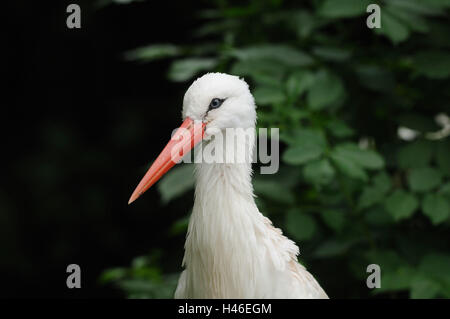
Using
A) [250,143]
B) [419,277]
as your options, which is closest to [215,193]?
[250,143]

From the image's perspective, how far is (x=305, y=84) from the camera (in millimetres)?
2646

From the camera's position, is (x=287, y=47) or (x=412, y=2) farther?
(x=287, y=47)

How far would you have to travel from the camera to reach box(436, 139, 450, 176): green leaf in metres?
2.70

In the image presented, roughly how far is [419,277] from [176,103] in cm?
254

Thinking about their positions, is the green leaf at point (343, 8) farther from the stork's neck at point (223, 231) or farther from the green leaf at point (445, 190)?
the stork's neck at point (223, 231)

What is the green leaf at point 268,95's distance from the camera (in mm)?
2541

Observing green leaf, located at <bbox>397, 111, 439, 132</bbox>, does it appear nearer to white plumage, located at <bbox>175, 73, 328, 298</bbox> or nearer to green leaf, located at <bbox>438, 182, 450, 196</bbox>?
green leaf, located at <bbox>438, 182, 450, 196</bbox>

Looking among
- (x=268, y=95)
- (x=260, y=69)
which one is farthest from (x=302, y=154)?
(x=260, y=69)

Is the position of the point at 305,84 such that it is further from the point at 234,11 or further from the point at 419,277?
the point at 419,277

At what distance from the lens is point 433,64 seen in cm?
275

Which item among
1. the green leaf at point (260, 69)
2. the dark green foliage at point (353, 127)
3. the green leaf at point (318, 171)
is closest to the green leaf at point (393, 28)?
the dark green foliage at point (353, 127)

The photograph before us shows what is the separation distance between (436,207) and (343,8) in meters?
0.83

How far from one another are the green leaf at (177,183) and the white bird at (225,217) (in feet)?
2.27

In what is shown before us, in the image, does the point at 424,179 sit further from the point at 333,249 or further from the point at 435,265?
the point at 333,249
